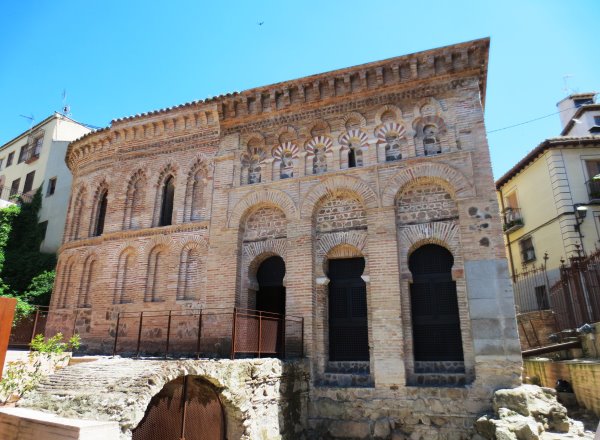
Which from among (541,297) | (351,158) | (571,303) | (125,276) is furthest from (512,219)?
(125,276)

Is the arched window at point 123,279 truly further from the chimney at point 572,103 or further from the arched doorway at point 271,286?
the chimney at point 572,103

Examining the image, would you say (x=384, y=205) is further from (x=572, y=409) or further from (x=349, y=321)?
(x=572, y=409)

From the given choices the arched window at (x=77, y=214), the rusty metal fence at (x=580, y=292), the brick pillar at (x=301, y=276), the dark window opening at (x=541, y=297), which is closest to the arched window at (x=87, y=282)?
the arched window at (x=77, y=214)

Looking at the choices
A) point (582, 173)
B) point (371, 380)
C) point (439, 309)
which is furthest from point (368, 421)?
point (582, 173)

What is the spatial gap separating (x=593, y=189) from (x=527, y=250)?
4069mm

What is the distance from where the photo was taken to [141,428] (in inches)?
260

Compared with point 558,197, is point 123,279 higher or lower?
lower

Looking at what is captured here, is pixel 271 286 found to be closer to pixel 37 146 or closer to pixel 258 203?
pixel 258 203

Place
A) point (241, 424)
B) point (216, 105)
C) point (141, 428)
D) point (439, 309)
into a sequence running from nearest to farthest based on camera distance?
point (141, 428), point (241, 424), point (439, 309), point (216, 105)

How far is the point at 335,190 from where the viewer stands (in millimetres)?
11047

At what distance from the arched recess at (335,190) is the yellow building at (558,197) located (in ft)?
35.4

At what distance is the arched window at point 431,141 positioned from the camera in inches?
419

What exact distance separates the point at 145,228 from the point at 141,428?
762 cm

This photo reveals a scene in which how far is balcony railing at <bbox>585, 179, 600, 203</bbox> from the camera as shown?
17469 millimetres
